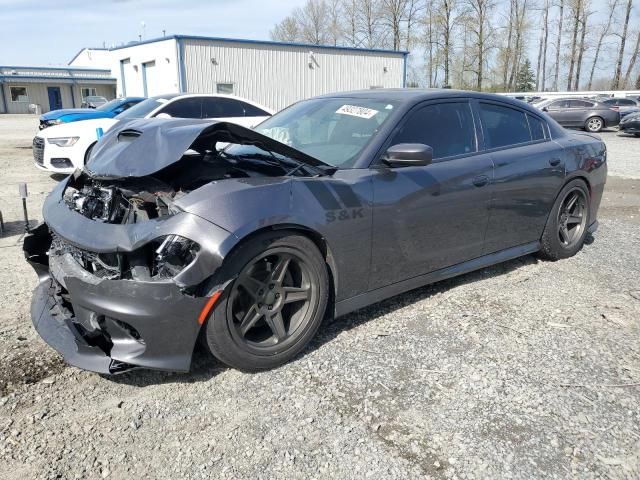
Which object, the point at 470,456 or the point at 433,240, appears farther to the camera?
the point at 433,240

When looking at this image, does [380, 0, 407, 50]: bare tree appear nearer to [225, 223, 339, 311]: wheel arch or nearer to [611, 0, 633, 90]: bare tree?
[611, 0, 633, 90]: bare tree

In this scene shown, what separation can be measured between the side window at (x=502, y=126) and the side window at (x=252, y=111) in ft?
21.9

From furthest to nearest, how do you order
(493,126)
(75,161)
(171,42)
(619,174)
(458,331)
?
1. (171,42)
2. (619,174)
3. (75,161)
4. (493,126)
5. (458,331)

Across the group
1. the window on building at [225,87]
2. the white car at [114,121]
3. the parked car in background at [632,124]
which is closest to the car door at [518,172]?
the white car at [114,121]

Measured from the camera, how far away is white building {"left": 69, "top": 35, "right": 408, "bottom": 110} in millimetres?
20703

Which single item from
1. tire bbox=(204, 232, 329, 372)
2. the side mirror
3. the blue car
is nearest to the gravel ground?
tire bbox=(204, 232, 329, 372)

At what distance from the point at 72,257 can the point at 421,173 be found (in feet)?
7.27

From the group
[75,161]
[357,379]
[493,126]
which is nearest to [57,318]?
[357,379]

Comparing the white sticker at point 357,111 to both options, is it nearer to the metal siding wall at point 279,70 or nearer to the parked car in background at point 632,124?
the metal siding wall at point 279,70

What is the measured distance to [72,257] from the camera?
111 inches

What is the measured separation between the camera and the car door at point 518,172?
4117mm

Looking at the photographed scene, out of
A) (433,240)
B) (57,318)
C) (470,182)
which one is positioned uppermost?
(470,182)

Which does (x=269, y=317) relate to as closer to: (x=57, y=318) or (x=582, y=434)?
(x=57, y=318)

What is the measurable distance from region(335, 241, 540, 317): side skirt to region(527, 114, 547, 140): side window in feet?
3.11
